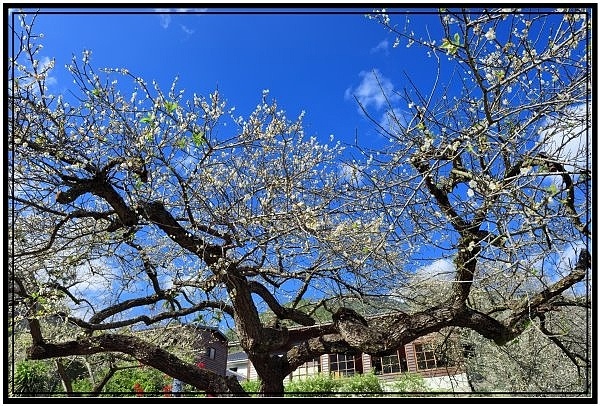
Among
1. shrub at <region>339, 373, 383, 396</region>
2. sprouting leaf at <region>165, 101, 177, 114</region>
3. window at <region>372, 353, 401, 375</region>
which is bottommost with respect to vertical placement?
shrub at <region>339, 373, 383, 396</region>

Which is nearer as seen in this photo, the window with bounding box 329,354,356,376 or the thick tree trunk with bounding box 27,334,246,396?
the thick tree trunk with bounding box 27,334,246,396

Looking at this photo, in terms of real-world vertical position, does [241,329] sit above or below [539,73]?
below

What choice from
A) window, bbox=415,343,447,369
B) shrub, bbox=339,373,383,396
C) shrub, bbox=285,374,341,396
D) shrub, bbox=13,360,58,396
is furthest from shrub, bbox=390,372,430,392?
shrub, bbox=13,360,58,396

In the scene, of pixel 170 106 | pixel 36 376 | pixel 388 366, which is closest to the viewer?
pixel 170 106

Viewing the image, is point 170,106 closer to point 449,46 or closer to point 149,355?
point 449,46

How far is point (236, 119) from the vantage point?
3.46 metres

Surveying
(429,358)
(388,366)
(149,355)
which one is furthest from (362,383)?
(149,355)

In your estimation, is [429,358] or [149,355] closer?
[149,355]

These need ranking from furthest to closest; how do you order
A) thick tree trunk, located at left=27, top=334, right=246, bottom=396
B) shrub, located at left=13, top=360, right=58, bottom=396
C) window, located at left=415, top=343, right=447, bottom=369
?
1. shrub, located at left=13, top=360, right=58, bottom=396
2. window, located at left=415, top=343, right=447, bottom=369
3. thick tree trunk, located at left=27, top=334, right=246, bottom=396

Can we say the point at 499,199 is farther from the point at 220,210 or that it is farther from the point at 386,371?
the point at 386,371

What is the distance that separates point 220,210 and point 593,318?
2258mm

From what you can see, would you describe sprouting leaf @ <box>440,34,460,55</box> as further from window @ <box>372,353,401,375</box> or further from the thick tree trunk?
window @ <box>372,353,401,375</box>

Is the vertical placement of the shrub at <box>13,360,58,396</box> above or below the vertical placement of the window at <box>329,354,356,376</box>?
below

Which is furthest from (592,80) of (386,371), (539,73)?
(386,371)
